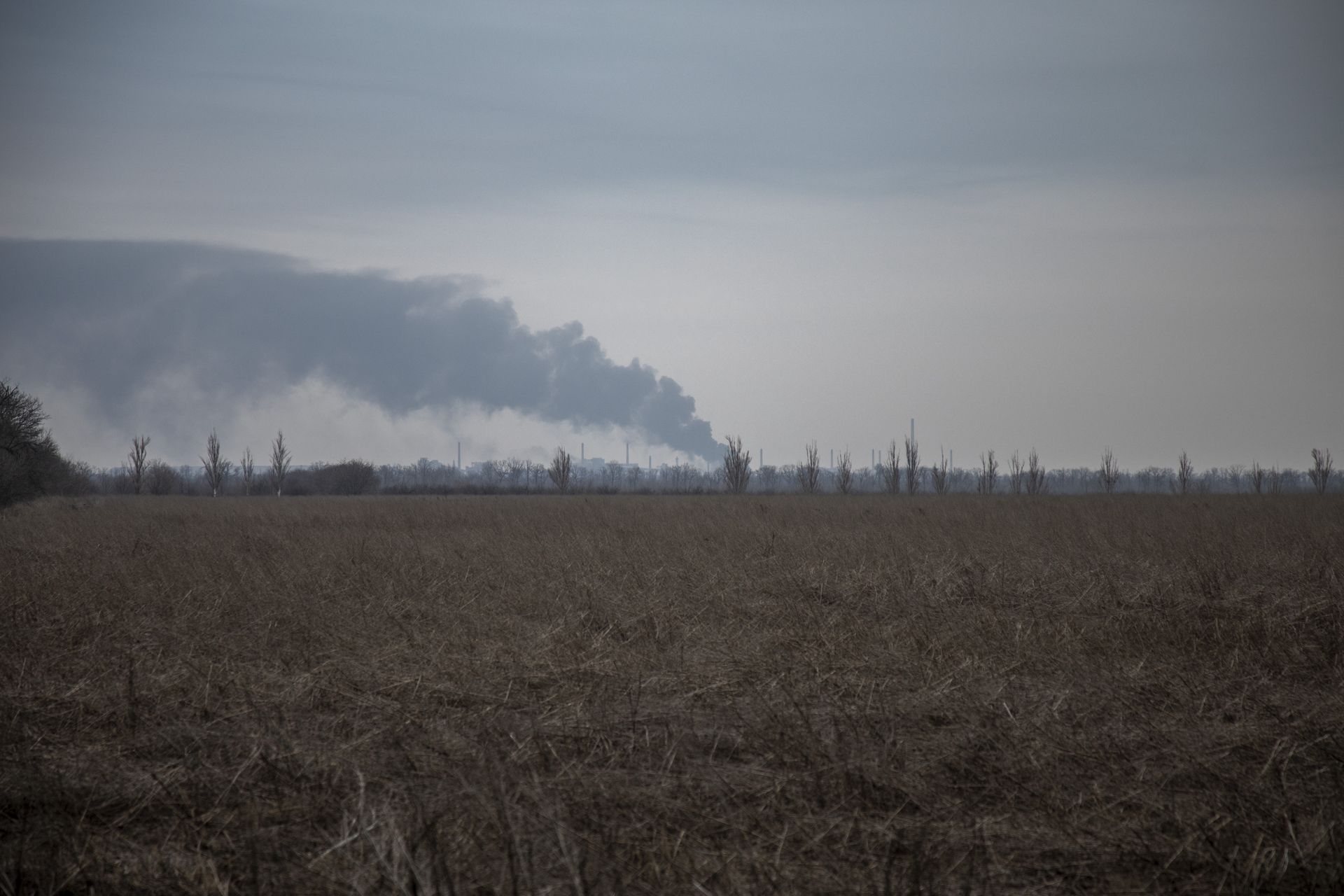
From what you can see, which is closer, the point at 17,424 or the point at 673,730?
the point at 673,730

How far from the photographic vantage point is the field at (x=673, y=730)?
8.43 feet

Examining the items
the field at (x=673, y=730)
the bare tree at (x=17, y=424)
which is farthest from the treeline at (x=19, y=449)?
the field at (x=673, y=730)

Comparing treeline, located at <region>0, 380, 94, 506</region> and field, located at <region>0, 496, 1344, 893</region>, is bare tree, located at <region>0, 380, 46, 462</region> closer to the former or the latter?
treeline, located at <region>0, 380, 94, 506</region>

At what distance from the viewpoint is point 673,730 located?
3732 millimetres

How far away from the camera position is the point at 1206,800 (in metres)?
3.00

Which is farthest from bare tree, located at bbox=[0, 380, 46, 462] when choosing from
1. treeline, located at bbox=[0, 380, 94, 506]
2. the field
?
the field

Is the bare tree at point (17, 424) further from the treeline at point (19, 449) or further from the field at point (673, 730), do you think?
the field at point (673, 730)

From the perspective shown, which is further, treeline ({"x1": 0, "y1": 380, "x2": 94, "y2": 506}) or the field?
treeline ({"x1": 0, "y1": 380, "x2": 94, "y2": 506})

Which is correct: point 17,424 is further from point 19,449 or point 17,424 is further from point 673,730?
point 673,730

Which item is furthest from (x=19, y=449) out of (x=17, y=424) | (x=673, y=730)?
(x=673, y=730)

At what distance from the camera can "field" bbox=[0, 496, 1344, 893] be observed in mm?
2568

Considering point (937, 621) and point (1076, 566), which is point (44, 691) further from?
point (1076, 566)

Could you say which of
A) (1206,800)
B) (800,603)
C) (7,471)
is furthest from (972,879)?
(7,471)

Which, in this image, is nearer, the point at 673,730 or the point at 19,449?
the point at 673,730
